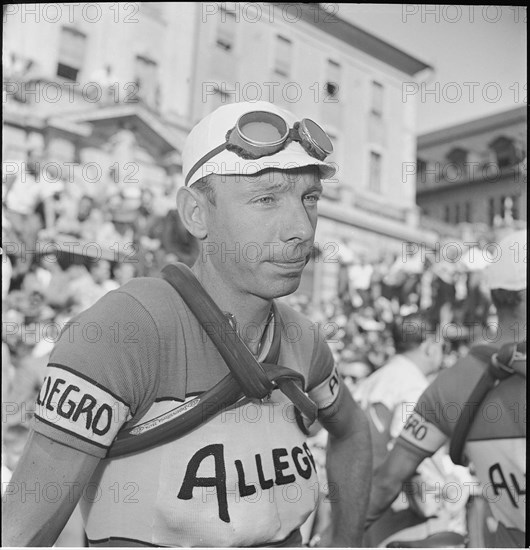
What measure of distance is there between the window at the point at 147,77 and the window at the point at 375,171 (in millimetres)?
4448

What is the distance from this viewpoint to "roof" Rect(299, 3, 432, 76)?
277 centimetres

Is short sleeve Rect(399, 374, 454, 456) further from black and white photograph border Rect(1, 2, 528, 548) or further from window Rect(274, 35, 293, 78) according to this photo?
window Rect(274, 35, 293, 78)

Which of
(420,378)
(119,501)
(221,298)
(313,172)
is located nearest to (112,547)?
(119,501)

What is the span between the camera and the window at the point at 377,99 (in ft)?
37.4

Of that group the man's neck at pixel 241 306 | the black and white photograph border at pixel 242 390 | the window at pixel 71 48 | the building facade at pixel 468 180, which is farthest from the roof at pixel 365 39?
the building facade at pixel 468 180

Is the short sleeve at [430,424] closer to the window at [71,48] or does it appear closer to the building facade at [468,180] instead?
the window at [71,48]

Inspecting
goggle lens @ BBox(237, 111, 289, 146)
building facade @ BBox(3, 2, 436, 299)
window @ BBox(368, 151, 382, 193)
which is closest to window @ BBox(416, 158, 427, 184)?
building facade @ BBox(3, 2, 436, 299)

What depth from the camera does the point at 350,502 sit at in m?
1.96

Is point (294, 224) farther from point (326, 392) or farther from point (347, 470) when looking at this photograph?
point (347, 470)

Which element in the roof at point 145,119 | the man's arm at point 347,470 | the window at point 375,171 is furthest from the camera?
the window at point 375,171

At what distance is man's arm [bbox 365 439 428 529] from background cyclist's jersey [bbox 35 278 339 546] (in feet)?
3.54

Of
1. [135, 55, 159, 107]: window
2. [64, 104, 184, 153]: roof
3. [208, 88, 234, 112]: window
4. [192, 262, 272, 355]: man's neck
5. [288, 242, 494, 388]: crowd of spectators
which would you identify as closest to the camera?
[192, 262, 272, 355]: man's neck

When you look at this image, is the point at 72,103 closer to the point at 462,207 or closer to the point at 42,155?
the point at 42,155

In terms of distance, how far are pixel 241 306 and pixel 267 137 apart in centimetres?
42
